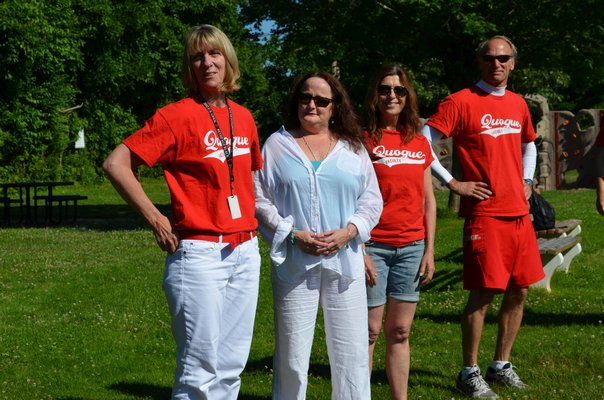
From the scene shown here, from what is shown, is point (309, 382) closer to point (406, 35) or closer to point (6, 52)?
point (406, 35)

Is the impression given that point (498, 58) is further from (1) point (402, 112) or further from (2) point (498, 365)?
Result: (2) point (498, 365)

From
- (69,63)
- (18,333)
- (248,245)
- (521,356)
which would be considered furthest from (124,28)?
(248,245)

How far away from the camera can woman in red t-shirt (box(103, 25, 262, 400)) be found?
4473mm

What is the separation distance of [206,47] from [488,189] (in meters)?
2.46

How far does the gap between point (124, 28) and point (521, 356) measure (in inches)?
807

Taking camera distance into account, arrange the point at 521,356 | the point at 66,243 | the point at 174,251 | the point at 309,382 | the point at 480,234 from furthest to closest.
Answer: the point at 66,243 → the point at 521,356 → the point at 309,382 → the point at 480,234 → the point at 174,251

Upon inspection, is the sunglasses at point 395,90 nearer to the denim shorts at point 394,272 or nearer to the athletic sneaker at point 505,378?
the denim shorts at point 394,272

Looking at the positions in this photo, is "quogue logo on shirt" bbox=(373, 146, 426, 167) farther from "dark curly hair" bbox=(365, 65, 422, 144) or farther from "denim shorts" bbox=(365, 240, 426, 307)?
"denim shorts" bbox=(365, 240, 426, 307)

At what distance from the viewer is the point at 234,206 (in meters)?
4.59

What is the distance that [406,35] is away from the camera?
20547 mm

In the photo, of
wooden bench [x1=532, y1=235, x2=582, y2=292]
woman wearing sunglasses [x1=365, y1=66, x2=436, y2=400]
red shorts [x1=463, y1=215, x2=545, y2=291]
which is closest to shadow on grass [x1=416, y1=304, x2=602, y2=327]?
wooden bench [x1=532, y1=235, x2=582, y2=292]

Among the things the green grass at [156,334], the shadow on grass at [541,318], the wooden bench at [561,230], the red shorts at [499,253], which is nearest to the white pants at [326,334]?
the green grass at [156,334]

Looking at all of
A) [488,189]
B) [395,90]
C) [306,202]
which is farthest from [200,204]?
[488,189]

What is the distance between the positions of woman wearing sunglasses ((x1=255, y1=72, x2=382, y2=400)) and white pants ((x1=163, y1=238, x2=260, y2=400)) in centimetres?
36
